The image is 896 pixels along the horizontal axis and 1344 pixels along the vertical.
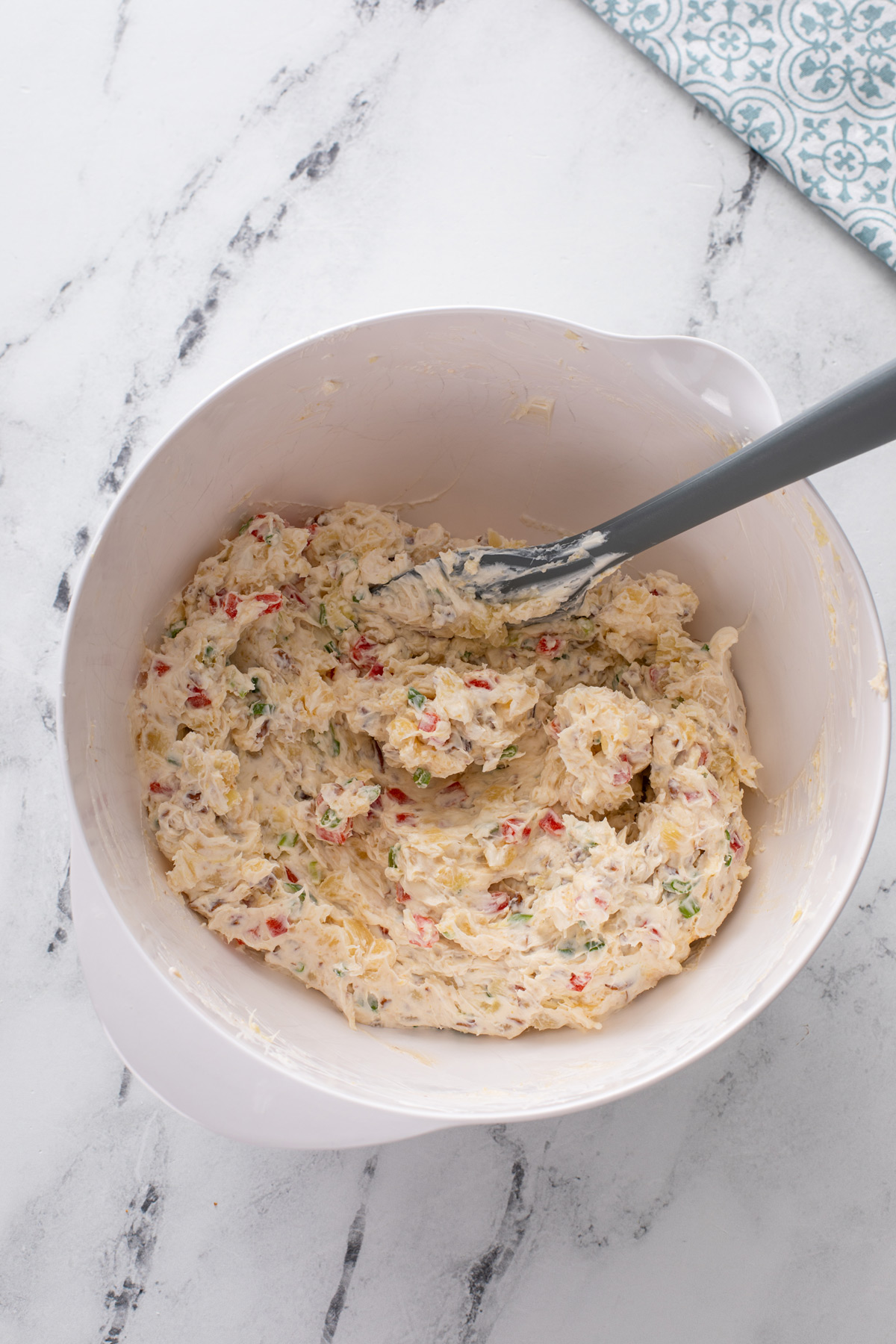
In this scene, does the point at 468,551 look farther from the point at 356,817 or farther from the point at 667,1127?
the point at 667,1127

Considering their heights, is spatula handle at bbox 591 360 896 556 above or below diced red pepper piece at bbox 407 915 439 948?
above

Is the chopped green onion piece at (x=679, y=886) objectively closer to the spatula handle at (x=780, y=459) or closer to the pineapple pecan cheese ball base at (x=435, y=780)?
the pineapple pecan cheese ball base at (x=435, y=780)

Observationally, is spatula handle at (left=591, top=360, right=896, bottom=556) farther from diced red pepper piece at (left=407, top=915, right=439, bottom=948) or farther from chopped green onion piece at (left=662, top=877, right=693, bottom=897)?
diced red pepper piece at (left=407, top=915, right=439, bottom=948)

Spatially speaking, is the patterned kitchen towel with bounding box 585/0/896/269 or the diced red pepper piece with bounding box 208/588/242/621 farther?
the patterned kitchen towel with bounding box 585/0/896/269

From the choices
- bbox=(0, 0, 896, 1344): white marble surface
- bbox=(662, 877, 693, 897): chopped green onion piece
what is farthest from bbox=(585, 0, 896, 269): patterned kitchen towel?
bbox=(662, 877, 693, 897): chopped green onion piece

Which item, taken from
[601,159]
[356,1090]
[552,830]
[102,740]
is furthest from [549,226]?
[356,1090]

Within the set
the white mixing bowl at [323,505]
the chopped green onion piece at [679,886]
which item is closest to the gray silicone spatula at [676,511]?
the white mixing bowl at [323,505]
